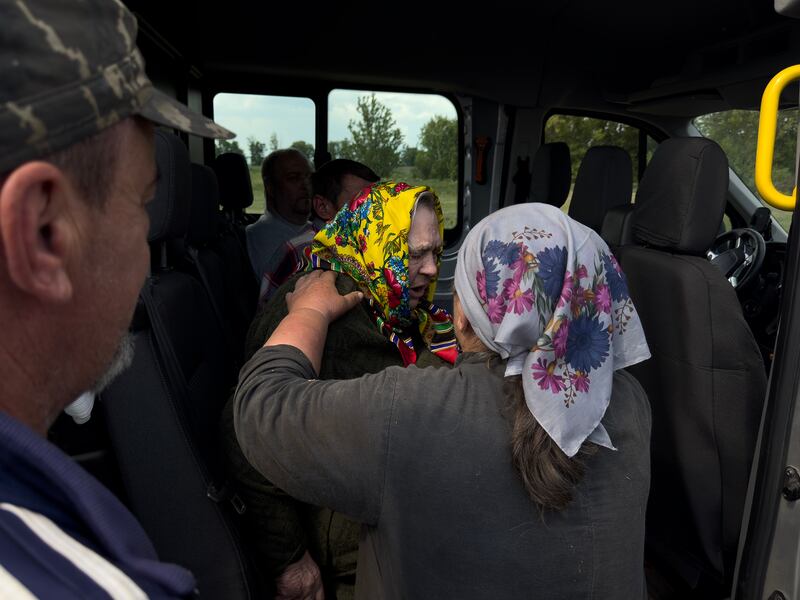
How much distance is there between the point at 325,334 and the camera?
4.57 feet

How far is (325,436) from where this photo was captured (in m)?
1.03

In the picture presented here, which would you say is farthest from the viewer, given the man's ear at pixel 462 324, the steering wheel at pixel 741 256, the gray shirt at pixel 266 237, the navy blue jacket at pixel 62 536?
the gray shirt at pixel 266 237

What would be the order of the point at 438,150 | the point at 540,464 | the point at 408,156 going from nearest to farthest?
the point at 540,464 → the point at 408,156 → the point at 438,150

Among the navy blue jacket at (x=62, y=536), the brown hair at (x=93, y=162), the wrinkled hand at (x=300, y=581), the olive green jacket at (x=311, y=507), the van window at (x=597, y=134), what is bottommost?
the wrinkled hand at (x=300, y=581)

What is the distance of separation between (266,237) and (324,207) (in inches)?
32.5

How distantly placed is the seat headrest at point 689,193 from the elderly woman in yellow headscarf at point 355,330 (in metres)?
0.72

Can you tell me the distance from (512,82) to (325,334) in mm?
3767

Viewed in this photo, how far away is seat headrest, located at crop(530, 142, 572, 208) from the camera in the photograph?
4.13m

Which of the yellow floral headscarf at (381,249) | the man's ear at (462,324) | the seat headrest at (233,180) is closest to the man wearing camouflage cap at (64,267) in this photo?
the man's ear at (462,324)

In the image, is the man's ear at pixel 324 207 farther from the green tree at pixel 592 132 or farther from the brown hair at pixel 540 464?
the green tree at pixel 592 132

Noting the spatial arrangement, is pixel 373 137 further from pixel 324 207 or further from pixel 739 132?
pixel 739 132

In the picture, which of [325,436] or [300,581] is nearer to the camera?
[325,436]

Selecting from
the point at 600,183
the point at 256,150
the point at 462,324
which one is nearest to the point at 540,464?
the point at 462,324

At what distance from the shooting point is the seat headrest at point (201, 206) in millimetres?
2263
